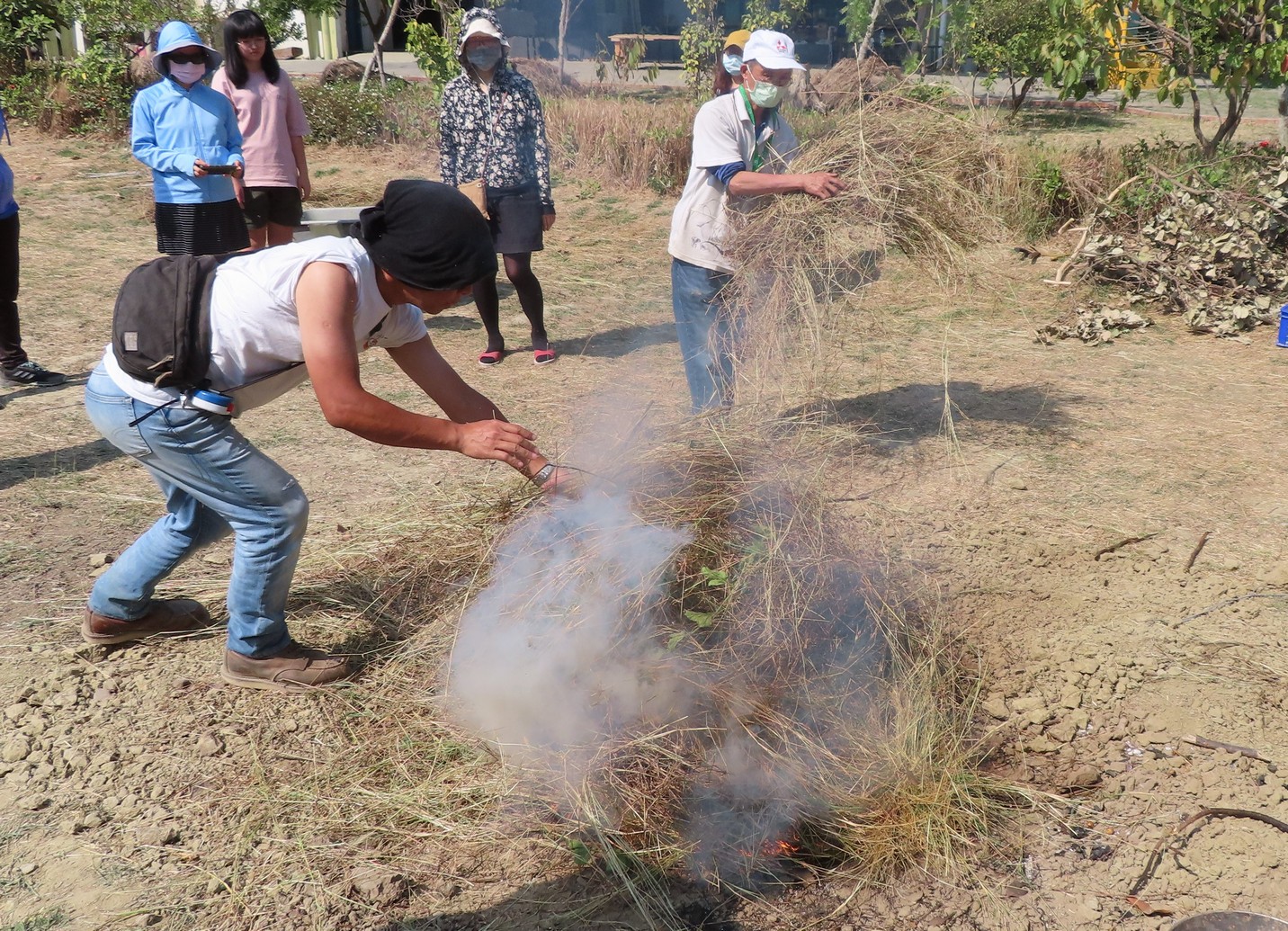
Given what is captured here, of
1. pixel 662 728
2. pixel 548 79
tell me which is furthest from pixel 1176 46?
pixel 548 79

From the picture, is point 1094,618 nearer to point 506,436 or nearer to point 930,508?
point 930,508

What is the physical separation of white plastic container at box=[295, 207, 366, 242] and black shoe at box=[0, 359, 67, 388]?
1765 mm

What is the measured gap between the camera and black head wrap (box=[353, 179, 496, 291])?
2377mm

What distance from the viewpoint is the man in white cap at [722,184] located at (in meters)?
4.02

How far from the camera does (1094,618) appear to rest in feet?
11.3

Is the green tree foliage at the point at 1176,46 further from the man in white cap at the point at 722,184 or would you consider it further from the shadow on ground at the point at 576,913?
the shadow on ground at the point at 576,913

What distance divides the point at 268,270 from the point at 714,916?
6.13 ft

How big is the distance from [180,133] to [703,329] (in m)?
3.08

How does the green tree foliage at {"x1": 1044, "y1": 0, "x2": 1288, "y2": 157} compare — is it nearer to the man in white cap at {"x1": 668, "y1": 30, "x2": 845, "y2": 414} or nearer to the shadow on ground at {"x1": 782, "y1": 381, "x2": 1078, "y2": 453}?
the shadow on ground at {"x1": 782, "y1": 381, "x2": 1078, "y2": 453}

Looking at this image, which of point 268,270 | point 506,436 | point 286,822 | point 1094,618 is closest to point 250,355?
point 268,270

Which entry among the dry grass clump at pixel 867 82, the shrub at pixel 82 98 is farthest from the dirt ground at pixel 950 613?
the shrub at pixel 82 98

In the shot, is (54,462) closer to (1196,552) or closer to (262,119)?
(262,119)

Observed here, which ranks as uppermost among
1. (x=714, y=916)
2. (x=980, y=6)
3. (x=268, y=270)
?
(x=980, y=6)

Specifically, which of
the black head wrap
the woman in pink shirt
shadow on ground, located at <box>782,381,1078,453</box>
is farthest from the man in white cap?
the woman in pink shirt
